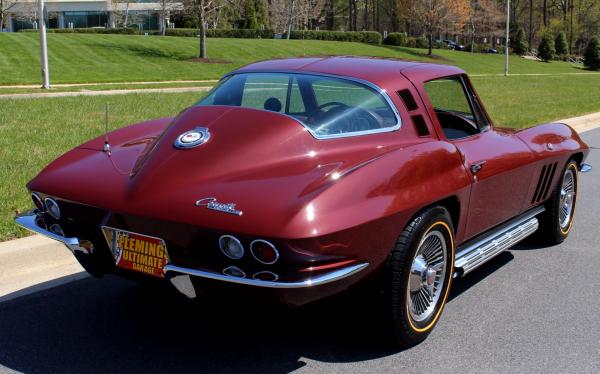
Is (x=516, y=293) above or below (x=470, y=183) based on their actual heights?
below

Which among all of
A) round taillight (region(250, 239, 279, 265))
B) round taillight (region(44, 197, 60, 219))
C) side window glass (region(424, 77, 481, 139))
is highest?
side window glass (region(424, 77, 481, 139))

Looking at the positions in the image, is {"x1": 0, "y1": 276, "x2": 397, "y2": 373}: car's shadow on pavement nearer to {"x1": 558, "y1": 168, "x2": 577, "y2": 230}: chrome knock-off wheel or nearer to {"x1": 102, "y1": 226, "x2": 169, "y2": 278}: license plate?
{"x1": 102, "y1": 226, "x2": 169, "y2": 278}: license plate

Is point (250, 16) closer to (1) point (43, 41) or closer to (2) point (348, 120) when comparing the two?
(1) point (43, 41)

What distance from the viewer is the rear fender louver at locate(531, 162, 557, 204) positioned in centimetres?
530

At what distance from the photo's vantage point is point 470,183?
4.17m

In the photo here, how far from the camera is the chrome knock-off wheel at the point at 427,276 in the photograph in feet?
12.3

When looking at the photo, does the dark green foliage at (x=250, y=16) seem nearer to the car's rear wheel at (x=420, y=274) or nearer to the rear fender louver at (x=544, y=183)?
the rear fender louver at (x=544, y=183)

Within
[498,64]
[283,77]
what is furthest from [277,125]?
A: [498,64]

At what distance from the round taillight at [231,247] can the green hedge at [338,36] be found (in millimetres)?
53639

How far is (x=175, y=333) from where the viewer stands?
13.0 feet

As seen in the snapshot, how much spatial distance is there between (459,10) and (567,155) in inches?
1964

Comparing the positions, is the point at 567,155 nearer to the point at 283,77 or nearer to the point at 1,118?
the point at 283,77

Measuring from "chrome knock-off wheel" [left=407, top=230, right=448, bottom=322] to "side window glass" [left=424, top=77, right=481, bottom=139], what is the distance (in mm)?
1136

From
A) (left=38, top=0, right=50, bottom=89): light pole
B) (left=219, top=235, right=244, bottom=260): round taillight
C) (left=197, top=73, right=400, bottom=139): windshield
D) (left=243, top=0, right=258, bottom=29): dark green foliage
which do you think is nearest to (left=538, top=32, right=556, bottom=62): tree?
(left=243, top=0, right=258, bottom=29): dark green foliage
